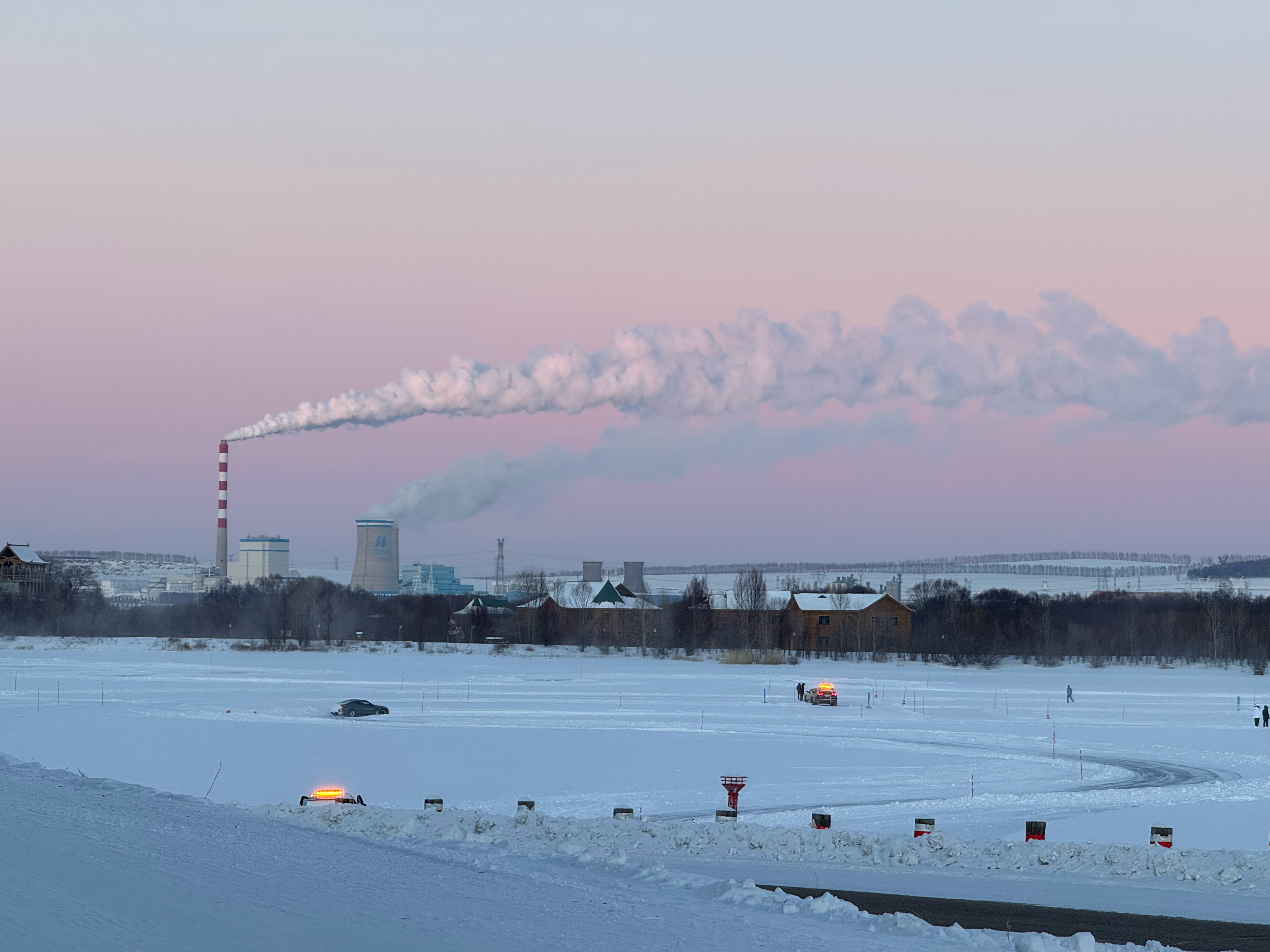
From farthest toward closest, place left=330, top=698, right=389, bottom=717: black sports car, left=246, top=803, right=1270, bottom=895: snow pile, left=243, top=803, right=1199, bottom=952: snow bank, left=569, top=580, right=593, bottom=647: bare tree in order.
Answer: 1. left=569, top=580, right=593, bottom=647: bare tree
2. left=330, top=698, right=389, bottom=717: black sports car
3. left=246, top=803, right=1270, bottom=895: snow pile
4. left=243, top=803, right=1199, bottom=952: snow bank

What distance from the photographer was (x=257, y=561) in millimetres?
165125

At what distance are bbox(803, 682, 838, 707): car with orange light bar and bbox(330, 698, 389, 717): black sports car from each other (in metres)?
17.1

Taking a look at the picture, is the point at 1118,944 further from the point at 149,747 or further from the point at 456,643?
the point at 456,643

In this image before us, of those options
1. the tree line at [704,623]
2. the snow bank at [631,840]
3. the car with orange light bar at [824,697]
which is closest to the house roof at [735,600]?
the tree line at [704,623]

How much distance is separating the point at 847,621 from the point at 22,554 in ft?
301

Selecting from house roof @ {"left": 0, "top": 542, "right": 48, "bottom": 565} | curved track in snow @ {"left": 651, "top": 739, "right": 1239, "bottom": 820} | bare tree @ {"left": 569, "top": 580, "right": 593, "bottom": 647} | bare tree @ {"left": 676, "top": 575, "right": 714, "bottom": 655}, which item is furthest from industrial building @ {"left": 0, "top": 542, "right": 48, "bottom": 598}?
curved track in snow @ {"left": 651, "top": 739, "right": 1239, "bottom": 820}

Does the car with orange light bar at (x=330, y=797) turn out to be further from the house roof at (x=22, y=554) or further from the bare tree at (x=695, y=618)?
the house roof at (x=22, y=554)

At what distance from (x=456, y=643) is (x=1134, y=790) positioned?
84104mm

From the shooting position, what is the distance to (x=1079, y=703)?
170 ft

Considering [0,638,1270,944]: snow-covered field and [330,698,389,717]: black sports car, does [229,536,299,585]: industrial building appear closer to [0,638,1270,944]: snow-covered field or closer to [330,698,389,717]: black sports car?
[0,638,1270,944]: snow-covered field

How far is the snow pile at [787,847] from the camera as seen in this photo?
1477cm

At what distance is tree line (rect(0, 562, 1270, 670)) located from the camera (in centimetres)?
9356

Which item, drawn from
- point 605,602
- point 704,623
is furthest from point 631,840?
point 605,602

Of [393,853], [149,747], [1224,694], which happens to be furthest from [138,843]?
[1224,694]
